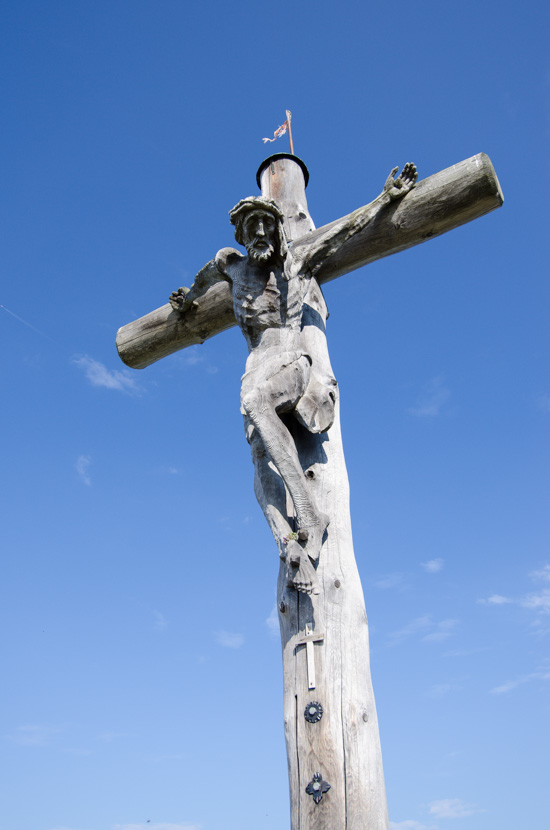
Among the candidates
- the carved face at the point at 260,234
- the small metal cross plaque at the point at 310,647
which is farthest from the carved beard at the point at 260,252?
the small metal cross plaque at the point at 310,647

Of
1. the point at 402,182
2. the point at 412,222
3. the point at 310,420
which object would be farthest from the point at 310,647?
the point at 402,182

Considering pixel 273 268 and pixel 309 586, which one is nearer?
pixel 309 586

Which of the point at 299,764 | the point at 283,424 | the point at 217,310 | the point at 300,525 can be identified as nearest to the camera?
the point at 299,764

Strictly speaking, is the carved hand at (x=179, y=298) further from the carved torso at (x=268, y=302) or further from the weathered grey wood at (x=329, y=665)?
the weathered grey wood at (x=329, y=665)

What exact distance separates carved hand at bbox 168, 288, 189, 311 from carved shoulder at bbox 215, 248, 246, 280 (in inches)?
26.7

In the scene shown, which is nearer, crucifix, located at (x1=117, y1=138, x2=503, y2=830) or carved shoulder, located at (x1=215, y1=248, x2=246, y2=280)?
crucifix, located at (x1=117, y1=138, x2=503, y2=830)

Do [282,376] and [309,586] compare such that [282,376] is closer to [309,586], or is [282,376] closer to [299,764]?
[309,586]

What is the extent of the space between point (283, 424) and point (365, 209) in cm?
182

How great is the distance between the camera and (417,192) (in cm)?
504

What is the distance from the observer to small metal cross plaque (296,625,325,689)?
12.1ft

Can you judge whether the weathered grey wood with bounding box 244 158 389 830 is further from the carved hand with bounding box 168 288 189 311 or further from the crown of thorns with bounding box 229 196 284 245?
the carved hand with bounding box 168 288 189 311

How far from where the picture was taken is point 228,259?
5.09 m

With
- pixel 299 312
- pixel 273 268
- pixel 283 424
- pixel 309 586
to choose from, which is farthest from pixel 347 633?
pixel 273 268

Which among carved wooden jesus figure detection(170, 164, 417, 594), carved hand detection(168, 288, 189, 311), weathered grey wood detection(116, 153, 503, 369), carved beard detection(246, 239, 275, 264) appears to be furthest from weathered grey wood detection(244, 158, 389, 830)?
carved hand detection(168, 288, 189, 311)
